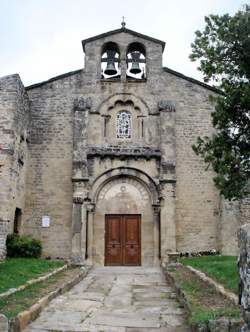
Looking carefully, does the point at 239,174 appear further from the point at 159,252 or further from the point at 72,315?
the point at 159,252

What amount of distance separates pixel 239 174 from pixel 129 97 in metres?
10.2

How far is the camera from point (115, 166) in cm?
2055

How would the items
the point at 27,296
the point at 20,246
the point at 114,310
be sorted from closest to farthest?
the point at 114,310 → the point at 27,296 → the point at 20,246

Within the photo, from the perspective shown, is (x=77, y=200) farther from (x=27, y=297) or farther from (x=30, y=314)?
(x=30, y=314)

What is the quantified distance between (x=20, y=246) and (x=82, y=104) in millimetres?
7312

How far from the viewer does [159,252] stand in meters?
19.9

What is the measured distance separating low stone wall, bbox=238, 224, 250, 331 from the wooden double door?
16.1 meters

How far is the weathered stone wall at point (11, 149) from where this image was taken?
57.8 ft

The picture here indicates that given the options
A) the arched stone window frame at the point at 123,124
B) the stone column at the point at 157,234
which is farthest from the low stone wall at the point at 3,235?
the arched stone window frame at the point at 123,124

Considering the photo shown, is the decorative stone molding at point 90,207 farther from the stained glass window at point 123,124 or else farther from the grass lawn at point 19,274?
the grass lawn at point 19,274

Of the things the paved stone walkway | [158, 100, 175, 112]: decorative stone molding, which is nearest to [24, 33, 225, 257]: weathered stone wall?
[158, 100, 175, 112]: decorative stone molding

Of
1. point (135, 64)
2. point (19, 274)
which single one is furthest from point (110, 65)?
point (19, 274)

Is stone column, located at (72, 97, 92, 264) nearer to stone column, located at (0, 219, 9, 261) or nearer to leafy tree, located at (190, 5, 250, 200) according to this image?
stone column, located at (0, 219, 9, 261)

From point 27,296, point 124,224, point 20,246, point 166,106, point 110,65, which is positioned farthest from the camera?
point 110,65
